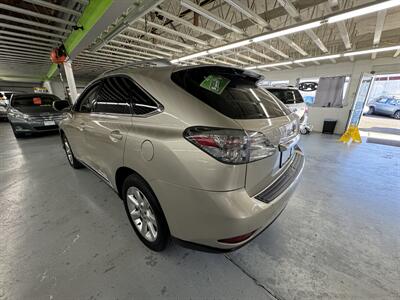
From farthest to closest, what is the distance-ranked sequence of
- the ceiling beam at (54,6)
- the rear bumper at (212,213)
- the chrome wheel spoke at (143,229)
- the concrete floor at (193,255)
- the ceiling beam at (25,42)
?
the ceiling beam at (25,42) < the ceiling beam at (54,6) < the chrome wheel spoke at (143,229) < the concrete floor at (193,255) < the rear bumper at (212,213)

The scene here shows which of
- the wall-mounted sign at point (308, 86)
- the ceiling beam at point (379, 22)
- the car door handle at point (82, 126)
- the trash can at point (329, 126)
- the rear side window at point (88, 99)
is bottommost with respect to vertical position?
the trash can at point (329, 126)

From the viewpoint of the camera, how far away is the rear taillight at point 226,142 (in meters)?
0.95

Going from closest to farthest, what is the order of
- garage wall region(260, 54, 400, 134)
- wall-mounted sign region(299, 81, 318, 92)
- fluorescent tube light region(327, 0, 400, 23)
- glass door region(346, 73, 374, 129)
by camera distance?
fluorescent tube light region(327, 0, 400, 23)
garage wall region(260, 54, 400, 134)
glass door region(346, 73, 374, 129)
wall-mounted sign region(299, 81, 318, 92)

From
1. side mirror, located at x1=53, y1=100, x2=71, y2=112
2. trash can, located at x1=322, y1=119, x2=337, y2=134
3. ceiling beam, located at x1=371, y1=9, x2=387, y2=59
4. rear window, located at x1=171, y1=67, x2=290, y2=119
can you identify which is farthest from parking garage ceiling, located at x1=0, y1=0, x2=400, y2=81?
rear window, located at x1=171, y1=67, x2=290, y2=119

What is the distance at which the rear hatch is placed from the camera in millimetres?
991

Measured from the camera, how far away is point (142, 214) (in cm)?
147

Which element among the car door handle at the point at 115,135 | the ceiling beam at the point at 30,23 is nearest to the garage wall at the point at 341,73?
the car door handle at the point at 115,135

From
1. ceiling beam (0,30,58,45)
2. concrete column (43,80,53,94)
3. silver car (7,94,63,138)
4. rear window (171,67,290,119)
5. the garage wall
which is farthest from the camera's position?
concrete column (43,80,53,94)

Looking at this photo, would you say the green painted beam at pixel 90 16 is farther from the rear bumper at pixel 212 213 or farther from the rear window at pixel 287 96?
the rear window at pixel 287 96

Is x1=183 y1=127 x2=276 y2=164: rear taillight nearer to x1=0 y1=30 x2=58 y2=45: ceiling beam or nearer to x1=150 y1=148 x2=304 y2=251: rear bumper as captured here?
x1=150 y1=148 x2=304 y2=251: rear bumper

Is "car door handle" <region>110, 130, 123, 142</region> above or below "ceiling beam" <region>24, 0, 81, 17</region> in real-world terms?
below

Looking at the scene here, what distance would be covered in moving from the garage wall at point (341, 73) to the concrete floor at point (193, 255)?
6.61 meters

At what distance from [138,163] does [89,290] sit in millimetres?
921

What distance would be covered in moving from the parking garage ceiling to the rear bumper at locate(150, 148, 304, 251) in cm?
344
